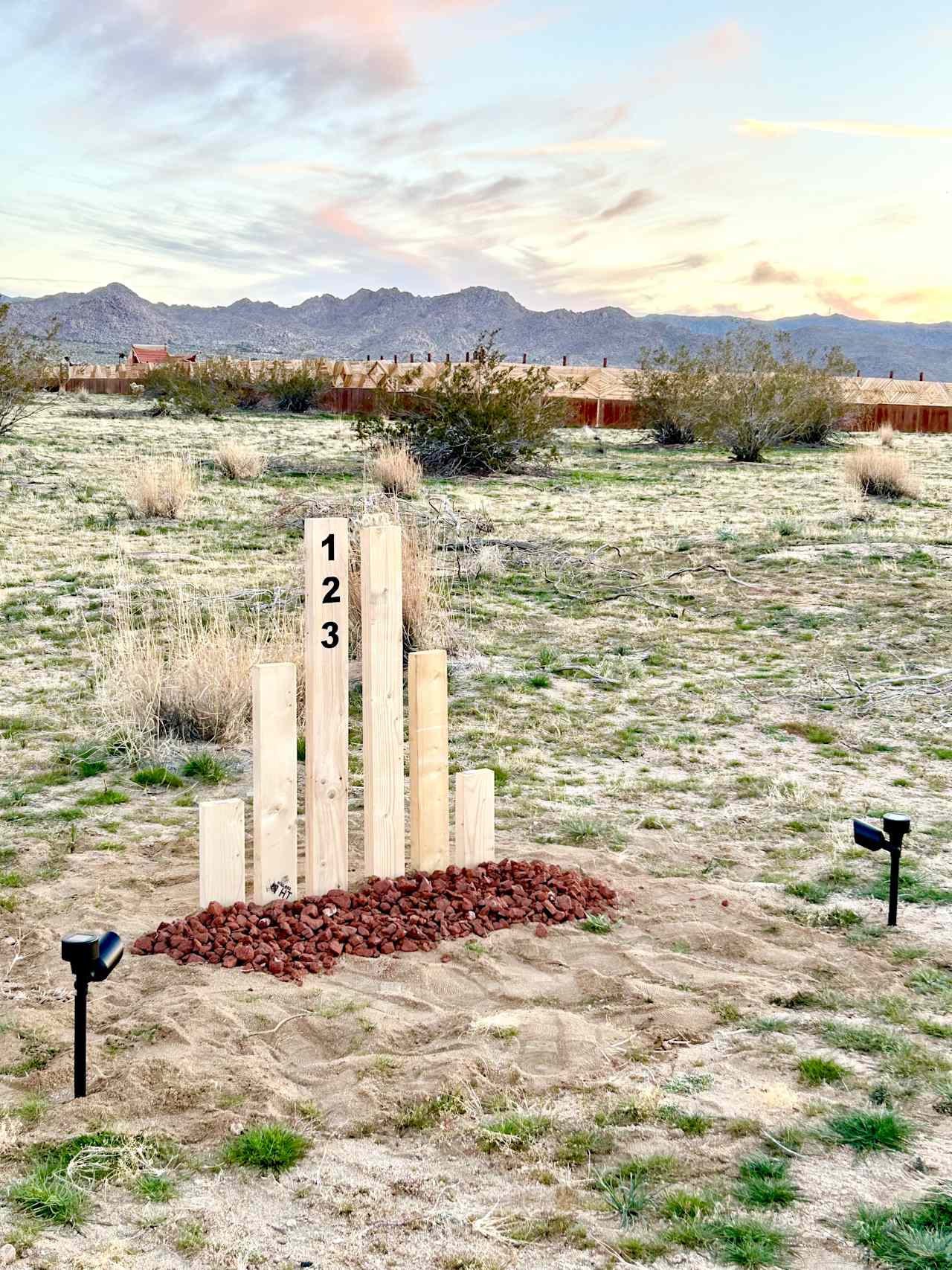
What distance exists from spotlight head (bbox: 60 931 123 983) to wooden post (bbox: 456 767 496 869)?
5.96 feet

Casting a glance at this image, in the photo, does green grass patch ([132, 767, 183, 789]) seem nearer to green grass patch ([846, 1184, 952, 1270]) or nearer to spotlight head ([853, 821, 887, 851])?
spotlight head ([853, 821, 887, 851])

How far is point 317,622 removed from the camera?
460 centimetres

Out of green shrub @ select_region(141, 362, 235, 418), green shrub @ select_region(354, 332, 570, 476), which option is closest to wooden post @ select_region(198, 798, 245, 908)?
green shrub @ select_region(354, 332, 570, 476)

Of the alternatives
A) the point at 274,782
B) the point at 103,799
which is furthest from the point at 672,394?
the point at 274,782

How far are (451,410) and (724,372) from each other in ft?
26.7

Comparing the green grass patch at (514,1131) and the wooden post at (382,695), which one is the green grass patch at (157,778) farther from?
the green grass patch at (514,1131)

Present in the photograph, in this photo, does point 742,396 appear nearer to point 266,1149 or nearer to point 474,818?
point 474,818

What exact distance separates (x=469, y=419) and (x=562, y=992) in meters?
16.8

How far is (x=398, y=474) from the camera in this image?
679 inches

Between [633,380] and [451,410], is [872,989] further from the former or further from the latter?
[633,380]

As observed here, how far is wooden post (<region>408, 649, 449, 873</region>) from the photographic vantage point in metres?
4.93

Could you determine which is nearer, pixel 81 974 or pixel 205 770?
pixel 81 974

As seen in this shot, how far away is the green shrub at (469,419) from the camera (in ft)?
65.9

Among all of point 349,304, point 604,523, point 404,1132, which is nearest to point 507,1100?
point 404,1132
